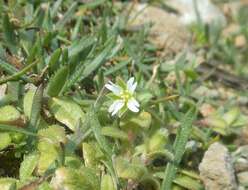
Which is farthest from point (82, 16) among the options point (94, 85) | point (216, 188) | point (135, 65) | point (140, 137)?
point (216, 188)

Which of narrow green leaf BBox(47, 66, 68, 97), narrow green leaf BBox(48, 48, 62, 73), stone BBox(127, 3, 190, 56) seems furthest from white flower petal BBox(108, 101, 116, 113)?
stone BBox(127, 3, 190, 56)

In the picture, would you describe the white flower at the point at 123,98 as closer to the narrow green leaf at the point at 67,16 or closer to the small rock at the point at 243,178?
the small rock at the point at 243,178

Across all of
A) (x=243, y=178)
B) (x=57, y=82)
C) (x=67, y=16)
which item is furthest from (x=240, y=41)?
(x=57, y=82)

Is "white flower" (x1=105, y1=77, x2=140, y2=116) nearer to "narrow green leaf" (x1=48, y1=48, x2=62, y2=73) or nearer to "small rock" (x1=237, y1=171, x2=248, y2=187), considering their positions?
"narrow green leaf" (x1=48, y1=48, x2=62, y2=73)

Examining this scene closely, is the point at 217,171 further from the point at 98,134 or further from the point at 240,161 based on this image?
the point at 98,134

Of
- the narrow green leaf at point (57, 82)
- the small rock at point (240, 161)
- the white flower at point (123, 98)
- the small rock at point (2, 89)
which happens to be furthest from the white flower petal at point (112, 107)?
the small rock at point (240, 161)

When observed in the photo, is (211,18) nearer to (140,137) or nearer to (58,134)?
(140,137)
